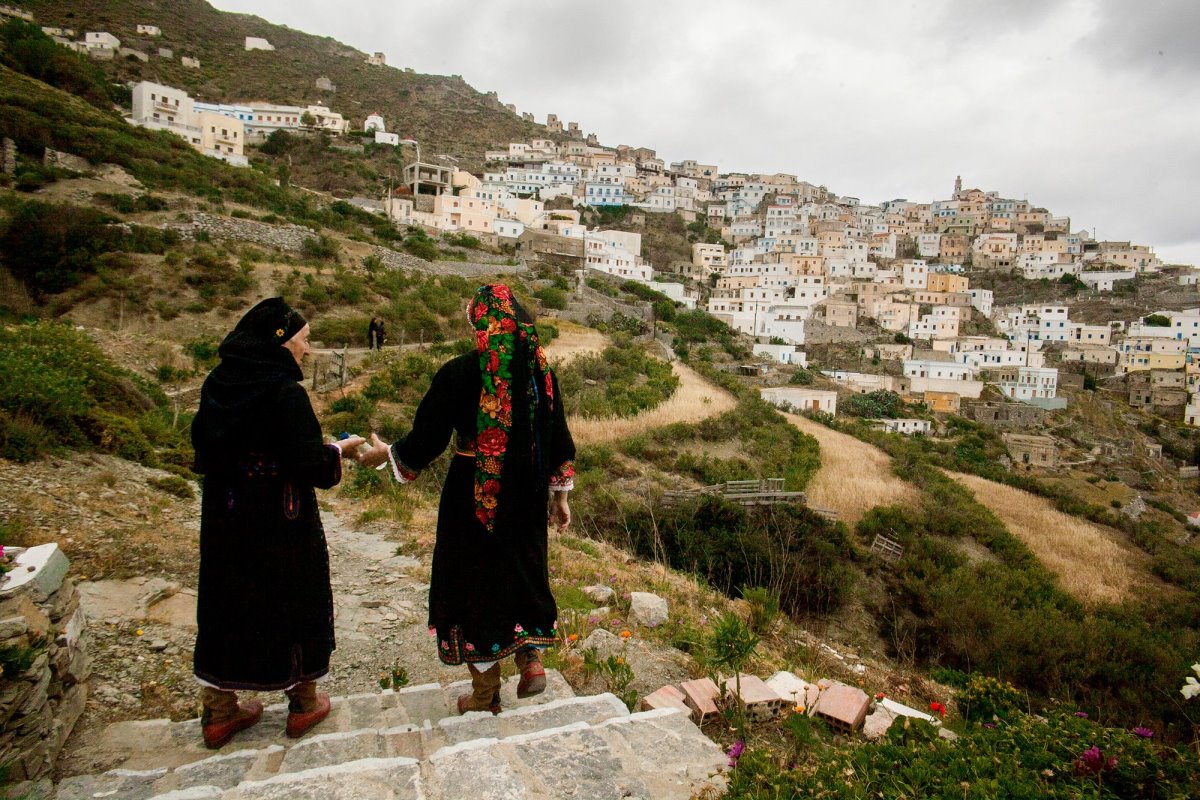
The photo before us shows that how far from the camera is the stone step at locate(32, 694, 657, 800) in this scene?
81.3 inches

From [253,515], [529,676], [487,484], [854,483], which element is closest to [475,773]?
[529,676]

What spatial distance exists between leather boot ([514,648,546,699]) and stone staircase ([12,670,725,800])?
63 mm

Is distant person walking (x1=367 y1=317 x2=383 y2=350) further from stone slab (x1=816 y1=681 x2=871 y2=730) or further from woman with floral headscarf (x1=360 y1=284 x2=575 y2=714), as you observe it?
stone slab (x1=816 y1=681 x2=871 y2=730)

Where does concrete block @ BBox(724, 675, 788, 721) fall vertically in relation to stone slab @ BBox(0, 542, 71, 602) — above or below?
below

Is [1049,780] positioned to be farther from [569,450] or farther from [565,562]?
[565,562]

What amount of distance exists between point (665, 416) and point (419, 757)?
14112mm

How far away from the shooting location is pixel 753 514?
11.5 metres

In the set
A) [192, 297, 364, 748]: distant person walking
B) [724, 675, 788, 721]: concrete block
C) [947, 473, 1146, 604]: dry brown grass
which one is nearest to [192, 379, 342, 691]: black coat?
[192, 297, 364, 748]: distant person walking

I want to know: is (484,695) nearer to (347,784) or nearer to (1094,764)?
(347,784)

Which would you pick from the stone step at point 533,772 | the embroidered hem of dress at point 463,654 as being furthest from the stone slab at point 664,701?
the embroidered hem of dress at point 463,654

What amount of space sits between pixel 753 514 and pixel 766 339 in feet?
139

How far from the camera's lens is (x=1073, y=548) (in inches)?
563

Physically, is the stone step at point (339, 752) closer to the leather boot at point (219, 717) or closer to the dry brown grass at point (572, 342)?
the leather boot at point (219, 717)

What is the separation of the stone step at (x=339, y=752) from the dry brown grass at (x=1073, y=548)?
12.7m
